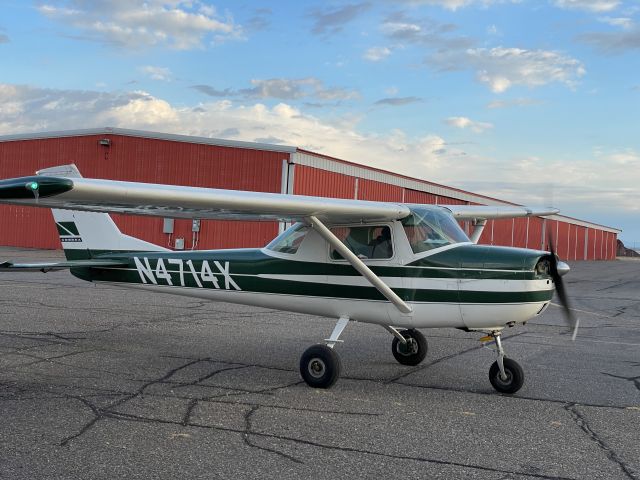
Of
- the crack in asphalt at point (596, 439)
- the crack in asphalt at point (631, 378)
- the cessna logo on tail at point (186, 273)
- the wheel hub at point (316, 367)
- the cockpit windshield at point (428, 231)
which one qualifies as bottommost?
the crack in asphalt at point (596, 439)

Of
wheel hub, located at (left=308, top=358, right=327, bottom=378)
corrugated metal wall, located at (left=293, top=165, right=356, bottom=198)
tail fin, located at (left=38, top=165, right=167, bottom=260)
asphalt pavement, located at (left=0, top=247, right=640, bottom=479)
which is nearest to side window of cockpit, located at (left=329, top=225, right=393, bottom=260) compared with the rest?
wheel hub, located at (left=308, top=358, right=327, bottom=378)

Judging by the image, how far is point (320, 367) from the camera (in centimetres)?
690

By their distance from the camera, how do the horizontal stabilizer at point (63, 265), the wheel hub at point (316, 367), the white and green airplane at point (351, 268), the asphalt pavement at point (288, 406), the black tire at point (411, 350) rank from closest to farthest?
the asphalt pavement at point (288, 406) → the white and green airplane at point (351, 268) → the wheel hub at point (316, 367) → the horizontal stabilizer at point (63, 265) → the black tire at point (411, 350)

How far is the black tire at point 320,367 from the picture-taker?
22.4 ft

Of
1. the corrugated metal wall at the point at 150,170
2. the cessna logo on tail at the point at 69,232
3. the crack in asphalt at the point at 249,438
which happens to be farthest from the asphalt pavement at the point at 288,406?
the corrugated metal wall at the point at 150,170

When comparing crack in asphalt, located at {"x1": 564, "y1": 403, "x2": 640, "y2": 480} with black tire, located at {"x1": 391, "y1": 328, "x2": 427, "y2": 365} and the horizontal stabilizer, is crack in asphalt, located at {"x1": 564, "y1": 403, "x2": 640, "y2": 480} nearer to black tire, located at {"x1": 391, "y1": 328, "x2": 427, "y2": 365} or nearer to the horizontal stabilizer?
black tire, located at {"x1": 391, "y1": 328, "x2": 427, "y2": 365}

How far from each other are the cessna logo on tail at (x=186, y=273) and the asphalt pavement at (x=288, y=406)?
907mm

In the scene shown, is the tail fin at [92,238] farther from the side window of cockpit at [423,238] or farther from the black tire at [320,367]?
the side window of cockpit at [423,238]

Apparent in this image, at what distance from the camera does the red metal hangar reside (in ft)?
90.5

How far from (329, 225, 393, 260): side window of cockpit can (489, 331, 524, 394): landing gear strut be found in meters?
1.47

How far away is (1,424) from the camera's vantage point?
16.9 ft

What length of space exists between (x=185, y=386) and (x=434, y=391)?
8.39ft

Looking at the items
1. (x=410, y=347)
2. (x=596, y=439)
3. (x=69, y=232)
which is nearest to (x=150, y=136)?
(x=69, y=232)

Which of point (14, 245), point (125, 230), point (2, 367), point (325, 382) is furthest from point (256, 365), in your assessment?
point (14, 245)
